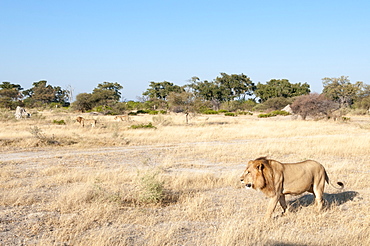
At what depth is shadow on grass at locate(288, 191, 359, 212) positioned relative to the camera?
7492mm

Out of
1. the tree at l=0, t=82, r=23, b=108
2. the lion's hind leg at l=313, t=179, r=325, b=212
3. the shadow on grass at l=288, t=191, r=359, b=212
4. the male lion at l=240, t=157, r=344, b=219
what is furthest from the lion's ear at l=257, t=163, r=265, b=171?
the tree at l=0, t=82, r=23, b=108

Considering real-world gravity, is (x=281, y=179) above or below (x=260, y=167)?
below

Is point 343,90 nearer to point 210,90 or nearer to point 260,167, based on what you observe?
point 210,90

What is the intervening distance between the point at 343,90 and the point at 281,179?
230 ft

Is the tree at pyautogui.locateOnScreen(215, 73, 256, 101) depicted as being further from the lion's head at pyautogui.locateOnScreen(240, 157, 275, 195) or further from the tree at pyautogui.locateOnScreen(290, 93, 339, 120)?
Answer: the lion's head at pyautogui.locateOnScreen(240, 157, 275, 195)

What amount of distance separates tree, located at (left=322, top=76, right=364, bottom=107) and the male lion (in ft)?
217

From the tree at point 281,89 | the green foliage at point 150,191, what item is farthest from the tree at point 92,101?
the green foliage at point 150,191

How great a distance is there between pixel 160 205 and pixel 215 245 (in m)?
2.40

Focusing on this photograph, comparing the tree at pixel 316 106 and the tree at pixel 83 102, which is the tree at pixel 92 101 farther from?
the tree at pixel 316 106

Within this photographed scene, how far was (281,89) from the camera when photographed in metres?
82.4

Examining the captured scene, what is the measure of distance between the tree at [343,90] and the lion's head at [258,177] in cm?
6733

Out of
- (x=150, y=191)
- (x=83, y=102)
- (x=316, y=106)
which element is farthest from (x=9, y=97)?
(x=150, y=191)

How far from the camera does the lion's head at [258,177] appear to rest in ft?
20.1

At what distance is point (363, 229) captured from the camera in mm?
5883
